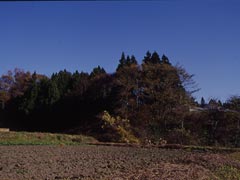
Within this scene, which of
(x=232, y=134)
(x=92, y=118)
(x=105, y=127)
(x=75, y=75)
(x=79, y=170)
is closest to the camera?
(x=79, y=170)

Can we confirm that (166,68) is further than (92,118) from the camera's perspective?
No

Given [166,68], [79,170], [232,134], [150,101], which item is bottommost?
[79,170]

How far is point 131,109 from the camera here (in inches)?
1001

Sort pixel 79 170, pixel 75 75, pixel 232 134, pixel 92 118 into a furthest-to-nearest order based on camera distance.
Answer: pixel 75 75 < pixel 92 118 < pixel 232 134 < pixel 79 170

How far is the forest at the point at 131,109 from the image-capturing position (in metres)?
22.4

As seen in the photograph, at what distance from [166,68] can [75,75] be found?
10.8 metres

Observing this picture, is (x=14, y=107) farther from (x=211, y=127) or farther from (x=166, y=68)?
(x=211, y=127)

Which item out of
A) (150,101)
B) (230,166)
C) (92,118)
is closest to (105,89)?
(92,118)

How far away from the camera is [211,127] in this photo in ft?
73.7

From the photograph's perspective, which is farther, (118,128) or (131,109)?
(131,109)

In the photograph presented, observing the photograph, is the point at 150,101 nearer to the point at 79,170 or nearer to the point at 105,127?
the point at 105,127

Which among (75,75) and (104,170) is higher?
(75,75)

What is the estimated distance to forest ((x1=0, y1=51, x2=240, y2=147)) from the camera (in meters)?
22.4

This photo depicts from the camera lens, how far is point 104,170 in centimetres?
982
